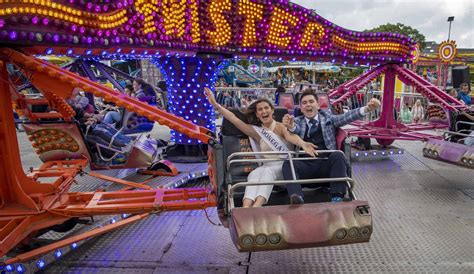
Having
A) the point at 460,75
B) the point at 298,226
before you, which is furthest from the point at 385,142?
the point at 460,75

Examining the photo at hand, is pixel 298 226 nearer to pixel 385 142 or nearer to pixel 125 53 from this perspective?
pixel 125 53

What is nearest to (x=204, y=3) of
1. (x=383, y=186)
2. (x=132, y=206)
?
(x=132, y=206)

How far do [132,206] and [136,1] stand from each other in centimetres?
228

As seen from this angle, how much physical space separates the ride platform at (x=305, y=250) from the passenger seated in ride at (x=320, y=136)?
31.5 inches

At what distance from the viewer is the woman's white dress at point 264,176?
2662 millimetres

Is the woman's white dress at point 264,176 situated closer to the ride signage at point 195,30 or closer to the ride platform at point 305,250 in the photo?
the ride platform at point 305,250

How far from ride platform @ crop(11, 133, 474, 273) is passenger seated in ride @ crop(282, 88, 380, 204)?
800mm

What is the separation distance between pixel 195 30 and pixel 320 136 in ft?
8.75

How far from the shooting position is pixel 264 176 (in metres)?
2.86

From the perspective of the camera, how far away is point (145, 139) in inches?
206

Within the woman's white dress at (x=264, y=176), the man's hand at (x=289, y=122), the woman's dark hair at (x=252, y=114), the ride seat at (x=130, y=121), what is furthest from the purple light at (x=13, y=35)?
the ride seat at (x=130, y=121)

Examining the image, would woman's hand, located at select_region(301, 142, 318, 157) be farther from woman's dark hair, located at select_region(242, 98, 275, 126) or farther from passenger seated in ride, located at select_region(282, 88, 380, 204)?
woman's dark hair, located at select_region(242, 98, 275, 126)

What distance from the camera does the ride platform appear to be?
3.12m

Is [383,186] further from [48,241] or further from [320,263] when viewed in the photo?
[48,241]
